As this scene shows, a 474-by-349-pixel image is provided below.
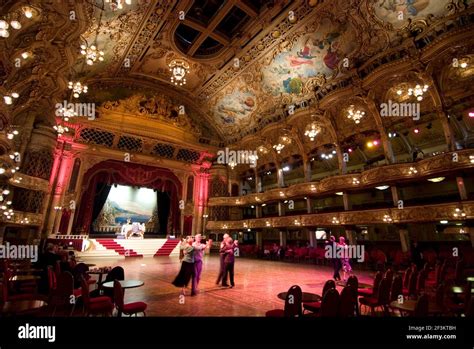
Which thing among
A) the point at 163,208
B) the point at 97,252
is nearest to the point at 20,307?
the point at 97,252

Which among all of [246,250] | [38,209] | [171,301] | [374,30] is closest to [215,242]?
[246,250]

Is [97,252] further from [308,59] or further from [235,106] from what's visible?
[308,59]

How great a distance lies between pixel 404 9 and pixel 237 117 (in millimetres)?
12637

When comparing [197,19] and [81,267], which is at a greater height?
[197,19]

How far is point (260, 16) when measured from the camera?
12.6 m

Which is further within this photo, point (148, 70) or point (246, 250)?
point (246, 250)

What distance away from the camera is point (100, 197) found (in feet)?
63.1

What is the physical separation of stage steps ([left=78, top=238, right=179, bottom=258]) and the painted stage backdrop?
179 inches

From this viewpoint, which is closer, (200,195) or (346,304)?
(346,304)

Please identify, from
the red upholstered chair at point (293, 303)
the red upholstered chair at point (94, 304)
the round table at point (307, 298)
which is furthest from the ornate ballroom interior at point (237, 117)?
the red upholstered chair at point (94, 304)

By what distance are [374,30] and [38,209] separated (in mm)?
20549

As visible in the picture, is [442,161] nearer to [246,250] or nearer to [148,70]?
[246,250]

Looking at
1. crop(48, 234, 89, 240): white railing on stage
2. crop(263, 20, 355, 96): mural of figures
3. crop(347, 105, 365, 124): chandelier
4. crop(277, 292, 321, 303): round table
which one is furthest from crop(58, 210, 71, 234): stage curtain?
crop(347, 105, 365, 124): chandelier

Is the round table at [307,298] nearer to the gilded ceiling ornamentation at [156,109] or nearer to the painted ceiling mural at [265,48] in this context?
the painted ceiling mural at [265,48]
